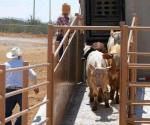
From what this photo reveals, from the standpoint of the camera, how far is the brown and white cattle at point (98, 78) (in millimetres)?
11617

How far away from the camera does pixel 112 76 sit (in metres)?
12.4

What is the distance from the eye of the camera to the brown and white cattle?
11.6 metres

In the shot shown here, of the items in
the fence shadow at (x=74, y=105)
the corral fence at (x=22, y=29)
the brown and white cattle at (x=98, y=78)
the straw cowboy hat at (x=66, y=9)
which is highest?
the corral fence at (x=22, y=29)

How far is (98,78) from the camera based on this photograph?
11.6 meters

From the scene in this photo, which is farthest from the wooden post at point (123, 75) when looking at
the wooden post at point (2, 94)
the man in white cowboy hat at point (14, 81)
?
the wooden post at point (2, 94)

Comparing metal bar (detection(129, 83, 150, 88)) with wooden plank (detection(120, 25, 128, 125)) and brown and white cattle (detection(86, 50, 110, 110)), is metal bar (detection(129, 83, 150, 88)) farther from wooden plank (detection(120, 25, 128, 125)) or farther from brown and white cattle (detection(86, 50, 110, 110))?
brown and white cattle (detection(86, 50, 110, 110))

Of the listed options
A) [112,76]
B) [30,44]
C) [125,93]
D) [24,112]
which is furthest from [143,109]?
[30,44]

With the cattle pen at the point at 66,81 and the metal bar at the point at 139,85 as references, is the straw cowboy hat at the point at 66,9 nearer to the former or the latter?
the cattle pen at the point at 66,81

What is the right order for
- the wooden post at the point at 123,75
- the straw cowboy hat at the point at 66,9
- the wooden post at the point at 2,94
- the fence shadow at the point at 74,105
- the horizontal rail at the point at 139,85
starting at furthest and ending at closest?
the straw cowboy hat at the point at 66,9
the fence shadow at the point at 74,105
the wooden post at the point at 123,75
the horizontal rail at the point at 139,85
the wooden post at the point at 2,94

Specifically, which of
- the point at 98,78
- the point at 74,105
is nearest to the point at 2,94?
the point at 98,78

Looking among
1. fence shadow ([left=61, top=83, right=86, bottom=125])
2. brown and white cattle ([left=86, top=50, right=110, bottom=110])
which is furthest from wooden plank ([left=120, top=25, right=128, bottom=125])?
brown and white cattle ([left=86, top=50, right=110, bottom=110])

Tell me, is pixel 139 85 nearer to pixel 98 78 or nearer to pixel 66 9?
pixel 98 78

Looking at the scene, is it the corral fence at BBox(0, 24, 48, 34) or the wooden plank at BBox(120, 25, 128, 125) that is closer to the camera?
the wooden plank at BBox(120, 25, 128, 125)

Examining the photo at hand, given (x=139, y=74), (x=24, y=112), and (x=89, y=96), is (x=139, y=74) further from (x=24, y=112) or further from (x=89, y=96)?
(x=24, y=112)
